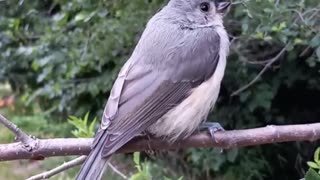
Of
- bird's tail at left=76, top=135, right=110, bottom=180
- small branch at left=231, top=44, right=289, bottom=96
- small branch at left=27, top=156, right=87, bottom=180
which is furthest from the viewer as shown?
small branch at left=231, top=44, right=289, bottom=96

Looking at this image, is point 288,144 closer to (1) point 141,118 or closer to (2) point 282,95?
(2) point 282,95

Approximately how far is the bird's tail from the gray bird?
0.08 m

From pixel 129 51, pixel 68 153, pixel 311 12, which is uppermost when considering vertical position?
pixel 68 153

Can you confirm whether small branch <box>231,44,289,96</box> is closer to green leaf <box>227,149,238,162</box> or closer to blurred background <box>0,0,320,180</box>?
blurred background <box>0,0,320,180</box>

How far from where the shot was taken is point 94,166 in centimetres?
267

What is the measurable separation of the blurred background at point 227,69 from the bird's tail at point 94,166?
120 centimetres

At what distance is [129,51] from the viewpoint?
15.0 ft

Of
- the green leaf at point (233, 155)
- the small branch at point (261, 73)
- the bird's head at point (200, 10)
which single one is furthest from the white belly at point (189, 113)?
the green leaf at point (233, 155)

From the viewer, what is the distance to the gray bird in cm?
289

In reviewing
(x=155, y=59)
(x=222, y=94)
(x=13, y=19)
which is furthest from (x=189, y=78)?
(x=13, y=19)

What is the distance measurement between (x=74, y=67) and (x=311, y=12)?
1.58 m

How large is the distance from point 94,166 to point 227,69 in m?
1.88

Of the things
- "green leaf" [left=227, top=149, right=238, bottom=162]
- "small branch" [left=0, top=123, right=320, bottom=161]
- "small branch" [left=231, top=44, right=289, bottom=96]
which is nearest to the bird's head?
"small branch" [left=0, top=123, right=320, bottom=161]

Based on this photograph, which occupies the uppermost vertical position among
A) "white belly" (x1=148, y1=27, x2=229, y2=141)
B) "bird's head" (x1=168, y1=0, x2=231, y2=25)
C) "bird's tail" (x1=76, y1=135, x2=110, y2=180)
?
"bird's head" (x1=168, y1=0, x2=231, y2=25)
